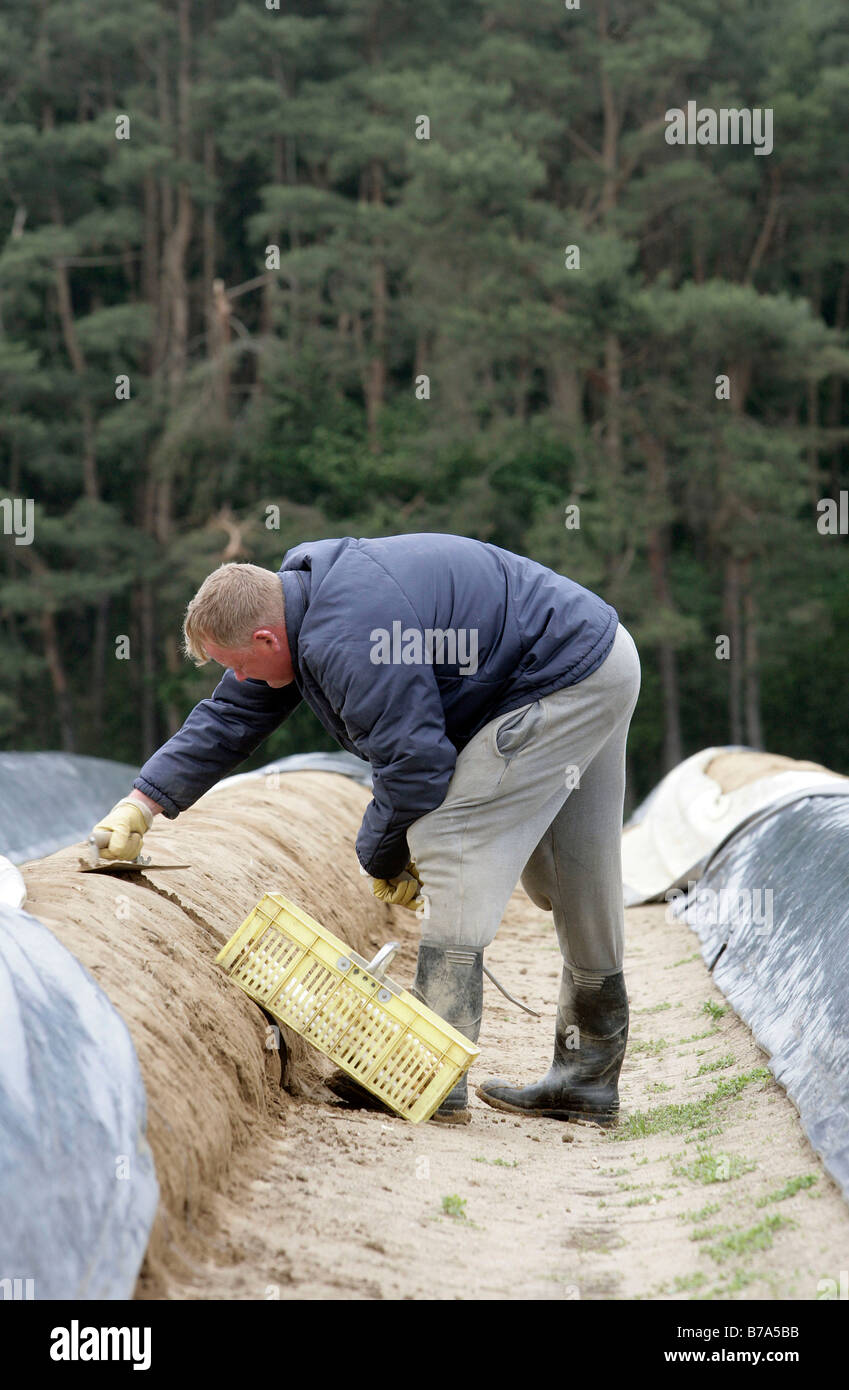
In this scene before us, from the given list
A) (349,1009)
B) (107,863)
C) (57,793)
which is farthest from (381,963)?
(57,793)

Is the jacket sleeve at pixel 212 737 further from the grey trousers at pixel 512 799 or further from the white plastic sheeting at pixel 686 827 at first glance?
the white plastic sheeting at pixel 686 827

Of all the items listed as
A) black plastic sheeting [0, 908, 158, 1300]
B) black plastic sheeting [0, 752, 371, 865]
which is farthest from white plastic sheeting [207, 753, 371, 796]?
black plastic sheeting [0, 908, 158, 1300]

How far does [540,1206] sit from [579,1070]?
2.59 ft

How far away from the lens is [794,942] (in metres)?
4.62

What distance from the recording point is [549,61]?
2288 cm

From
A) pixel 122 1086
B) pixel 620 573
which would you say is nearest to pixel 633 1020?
pixel 122 1086

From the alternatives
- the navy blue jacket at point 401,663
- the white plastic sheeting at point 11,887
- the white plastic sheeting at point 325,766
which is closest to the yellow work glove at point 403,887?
the navy blue jacket at point 401,663

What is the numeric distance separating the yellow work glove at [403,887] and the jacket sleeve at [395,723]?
30 cm

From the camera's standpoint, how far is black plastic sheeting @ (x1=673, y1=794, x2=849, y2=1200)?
3.35 m

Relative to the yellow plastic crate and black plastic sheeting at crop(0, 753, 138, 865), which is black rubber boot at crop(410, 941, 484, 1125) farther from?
A: black plastic sheeting at crop(0, 753, 138, 865)

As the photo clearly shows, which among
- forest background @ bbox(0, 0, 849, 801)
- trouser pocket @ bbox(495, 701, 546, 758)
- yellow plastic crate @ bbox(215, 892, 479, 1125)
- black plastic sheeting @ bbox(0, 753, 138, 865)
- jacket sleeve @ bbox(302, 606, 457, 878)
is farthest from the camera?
forest background @ bbox(0, 0, 849, 801)

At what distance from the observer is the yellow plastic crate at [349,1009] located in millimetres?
3139

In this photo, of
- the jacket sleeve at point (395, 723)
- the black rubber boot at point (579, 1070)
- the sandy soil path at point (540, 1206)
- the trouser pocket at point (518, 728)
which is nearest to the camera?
the sandy soil path at point (540, 1206)

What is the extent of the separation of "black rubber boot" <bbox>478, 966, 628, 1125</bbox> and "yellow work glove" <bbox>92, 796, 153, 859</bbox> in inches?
46.9
